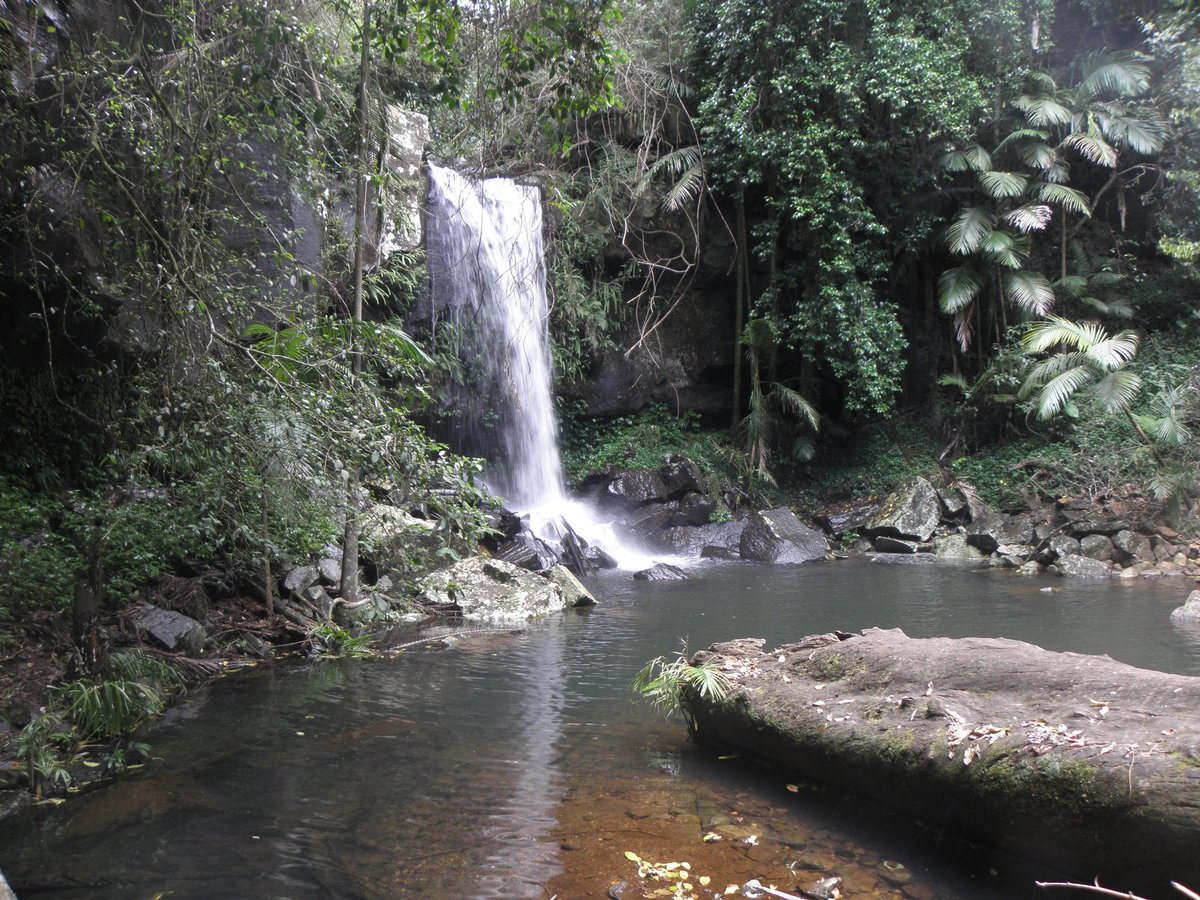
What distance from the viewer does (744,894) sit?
329 centimetres

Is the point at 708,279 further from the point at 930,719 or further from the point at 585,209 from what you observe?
the point at 930,719

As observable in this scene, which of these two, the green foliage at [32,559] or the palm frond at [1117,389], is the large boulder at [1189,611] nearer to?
the palm frond at [1117,389]

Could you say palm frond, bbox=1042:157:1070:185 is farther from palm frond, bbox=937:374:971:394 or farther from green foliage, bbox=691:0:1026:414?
palm frond, bbox=937:374:971:394

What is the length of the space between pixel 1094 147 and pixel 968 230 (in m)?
2.57

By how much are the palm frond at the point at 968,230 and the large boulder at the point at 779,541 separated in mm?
6008

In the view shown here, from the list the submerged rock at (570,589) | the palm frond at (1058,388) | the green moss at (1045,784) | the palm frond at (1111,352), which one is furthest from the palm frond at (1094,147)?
the green moss at (1045,784)

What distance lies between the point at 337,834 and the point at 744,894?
1875 mm

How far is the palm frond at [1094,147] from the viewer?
15461mm

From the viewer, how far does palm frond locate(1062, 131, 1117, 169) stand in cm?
1546

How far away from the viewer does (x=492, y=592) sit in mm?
9500

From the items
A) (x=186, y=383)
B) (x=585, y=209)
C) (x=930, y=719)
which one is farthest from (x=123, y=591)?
(x=585, y=209)

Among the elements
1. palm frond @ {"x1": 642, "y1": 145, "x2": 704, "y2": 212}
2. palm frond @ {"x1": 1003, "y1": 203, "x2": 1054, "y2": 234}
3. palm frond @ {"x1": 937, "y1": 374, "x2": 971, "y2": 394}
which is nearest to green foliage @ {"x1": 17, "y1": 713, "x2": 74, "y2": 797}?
palm frond @ {"x1": 642, "y1": 145, "x2": 704, "y2": 212}

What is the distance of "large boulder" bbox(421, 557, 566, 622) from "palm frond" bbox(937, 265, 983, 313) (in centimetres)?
1060

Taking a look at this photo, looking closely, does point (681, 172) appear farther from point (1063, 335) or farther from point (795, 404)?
point (1063, 335)
